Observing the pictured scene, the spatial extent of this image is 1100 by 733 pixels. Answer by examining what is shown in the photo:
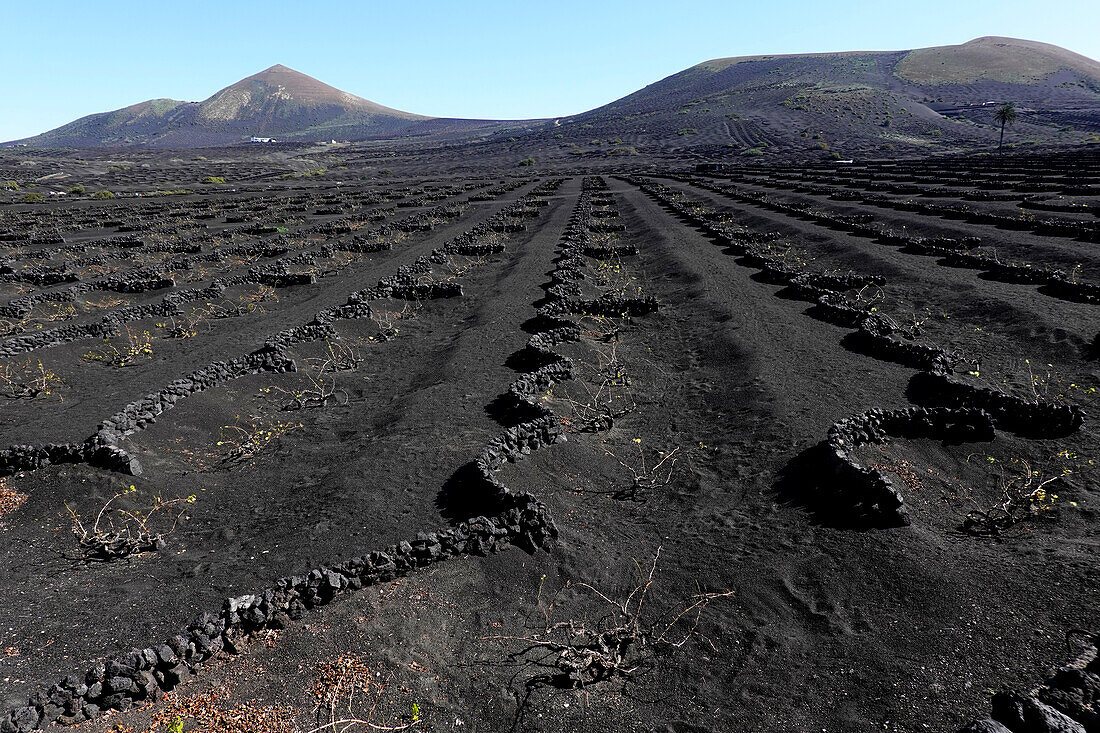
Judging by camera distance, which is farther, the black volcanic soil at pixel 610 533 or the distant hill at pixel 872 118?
the distant hill at pixel 872 118

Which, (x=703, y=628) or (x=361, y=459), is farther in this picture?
(x=361, y=459)

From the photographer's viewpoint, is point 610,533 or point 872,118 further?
point 872,118

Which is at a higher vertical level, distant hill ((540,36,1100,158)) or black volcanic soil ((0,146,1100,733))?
distant hill ((540,36,1100,158))

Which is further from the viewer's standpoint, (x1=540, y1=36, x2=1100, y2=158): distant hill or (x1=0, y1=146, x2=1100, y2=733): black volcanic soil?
(x1=540, y1=36, x2=1100, y2=158): distant hill

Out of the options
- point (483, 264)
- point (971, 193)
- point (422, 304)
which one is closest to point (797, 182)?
point (971, 193)

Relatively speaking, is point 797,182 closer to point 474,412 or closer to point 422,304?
point 422,304

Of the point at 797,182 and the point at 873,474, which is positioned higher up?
the point at 797,182

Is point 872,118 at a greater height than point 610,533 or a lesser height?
greater

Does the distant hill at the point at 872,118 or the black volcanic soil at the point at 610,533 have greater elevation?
the distant hill at the point at 872,118
